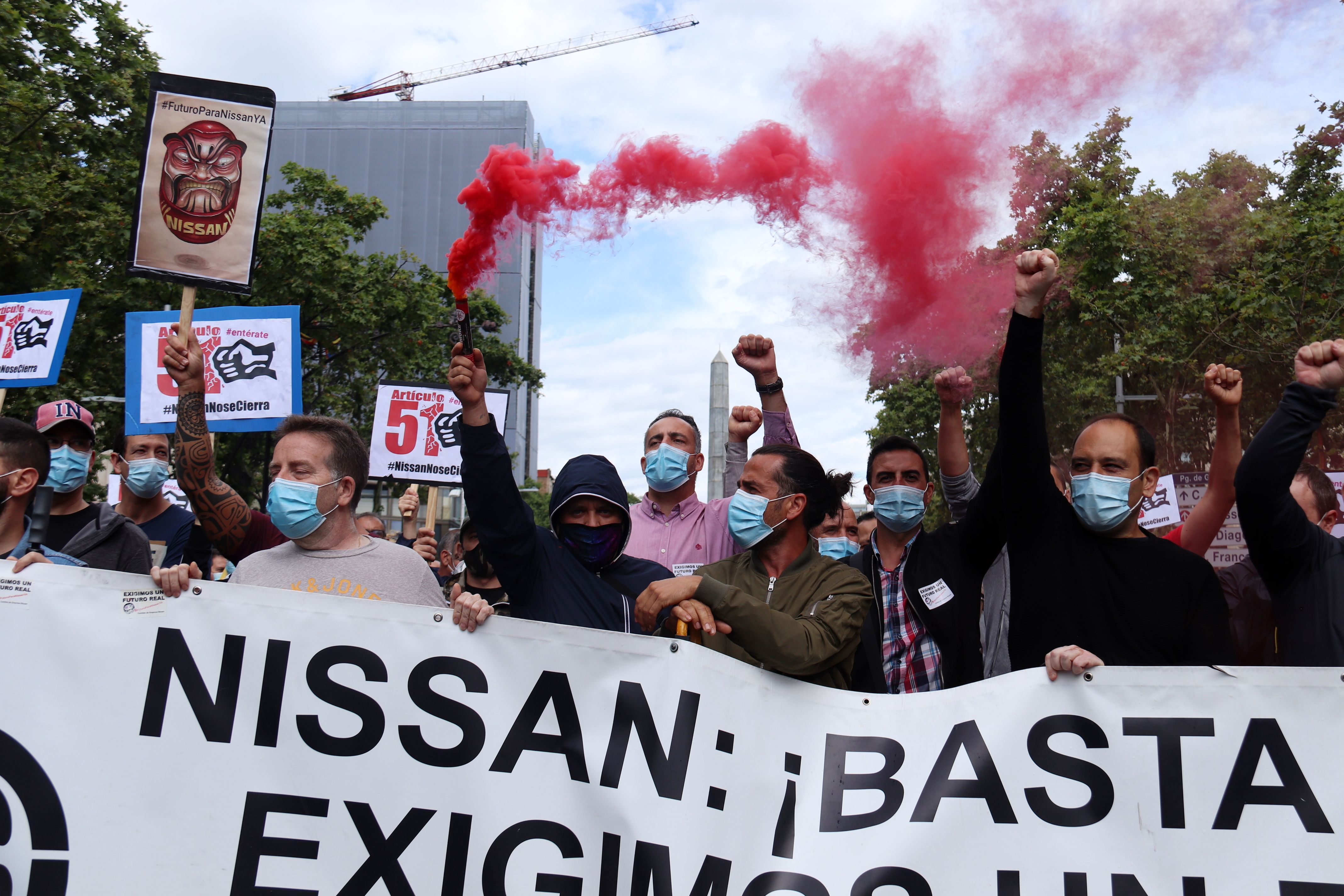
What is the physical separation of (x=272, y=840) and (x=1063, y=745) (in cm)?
202

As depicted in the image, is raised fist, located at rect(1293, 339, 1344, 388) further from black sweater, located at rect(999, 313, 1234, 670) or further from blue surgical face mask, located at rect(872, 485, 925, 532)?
blue surgical face mask, located at rect(872, 485, 925, 532)

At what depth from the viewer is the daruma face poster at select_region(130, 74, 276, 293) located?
13.8 feet

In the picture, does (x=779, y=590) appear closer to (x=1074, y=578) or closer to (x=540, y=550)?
(x=540, y=550)

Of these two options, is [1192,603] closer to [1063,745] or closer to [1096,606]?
[1096,606]

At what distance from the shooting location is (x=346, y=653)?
117 inches

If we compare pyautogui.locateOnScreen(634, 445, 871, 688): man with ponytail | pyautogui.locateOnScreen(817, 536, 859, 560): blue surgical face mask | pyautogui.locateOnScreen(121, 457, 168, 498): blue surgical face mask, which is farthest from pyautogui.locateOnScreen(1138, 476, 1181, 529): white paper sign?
pyautogui.locateOnScreen(121, 457, 168, 498): blue surgical face mask

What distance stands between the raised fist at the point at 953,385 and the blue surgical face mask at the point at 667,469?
124 centimetres

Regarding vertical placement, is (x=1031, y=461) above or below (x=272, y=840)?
above

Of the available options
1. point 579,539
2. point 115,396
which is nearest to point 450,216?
point 115,396

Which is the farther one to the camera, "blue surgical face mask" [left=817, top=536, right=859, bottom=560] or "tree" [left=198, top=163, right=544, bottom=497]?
"tree" [left=198, top=163, right=544, bottom=497]

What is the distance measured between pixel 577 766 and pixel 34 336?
585 centimetres

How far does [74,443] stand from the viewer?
4594mm

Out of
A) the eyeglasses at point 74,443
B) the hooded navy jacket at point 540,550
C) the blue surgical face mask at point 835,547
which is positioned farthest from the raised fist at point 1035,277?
the eyeglasses at point 74,443

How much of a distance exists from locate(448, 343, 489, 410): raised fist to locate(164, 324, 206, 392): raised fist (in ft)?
2.63
